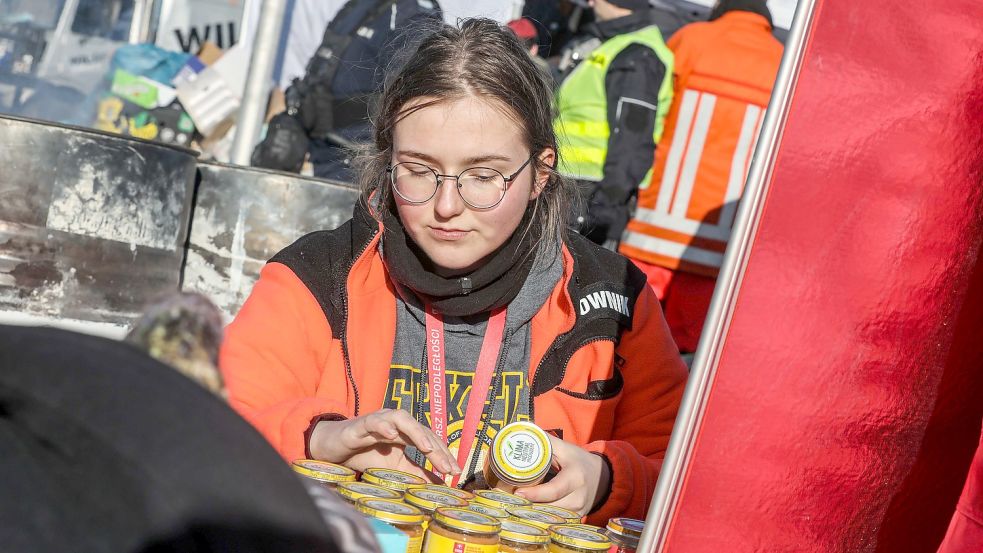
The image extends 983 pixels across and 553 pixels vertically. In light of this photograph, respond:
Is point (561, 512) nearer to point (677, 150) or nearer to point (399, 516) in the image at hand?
point (399, 516)

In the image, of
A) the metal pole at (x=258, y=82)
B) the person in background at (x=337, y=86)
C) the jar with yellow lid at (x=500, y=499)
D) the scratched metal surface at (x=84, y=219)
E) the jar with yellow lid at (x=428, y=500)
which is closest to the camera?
the jar with yellow lid at (x=428, y=500)

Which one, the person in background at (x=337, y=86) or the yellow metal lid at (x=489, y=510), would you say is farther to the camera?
the person in background at (x=337, y=86)

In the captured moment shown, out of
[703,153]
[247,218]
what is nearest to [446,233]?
[247,218]

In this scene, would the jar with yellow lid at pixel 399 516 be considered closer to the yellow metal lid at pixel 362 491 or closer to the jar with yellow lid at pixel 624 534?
the yellow metal lid at pixel 362 491

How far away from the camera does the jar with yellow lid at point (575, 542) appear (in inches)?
56.7

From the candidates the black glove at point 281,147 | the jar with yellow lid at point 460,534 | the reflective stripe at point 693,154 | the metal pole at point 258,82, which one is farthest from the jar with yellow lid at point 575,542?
the metal pole at point 258,82

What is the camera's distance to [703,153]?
16.7 ft

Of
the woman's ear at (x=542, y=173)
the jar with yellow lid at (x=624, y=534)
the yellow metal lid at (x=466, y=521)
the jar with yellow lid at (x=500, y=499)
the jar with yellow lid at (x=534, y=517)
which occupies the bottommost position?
the jar with yellow lid at (x=500, y=499)

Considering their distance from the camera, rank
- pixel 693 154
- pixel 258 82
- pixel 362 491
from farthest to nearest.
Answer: pixel 258 82 → pixel 693 154 → pixel 362 491

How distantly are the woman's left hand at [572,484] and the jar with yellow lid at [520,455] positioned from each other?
0.03 m

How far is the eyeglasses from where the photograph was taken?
207cm

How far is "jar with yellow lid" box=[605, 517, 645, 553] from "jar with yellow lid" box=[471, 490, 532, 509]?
16 centimetres

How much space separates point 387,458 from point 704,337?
79 centimetres

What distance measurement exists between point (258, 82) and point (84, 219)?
2939 millimetres
